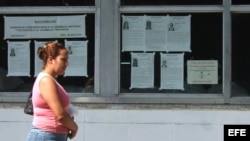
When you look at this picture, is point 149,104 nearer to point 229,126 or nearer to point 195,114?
point 195,114

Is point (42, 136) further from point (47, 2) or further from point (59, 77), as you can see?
point (47, 2)

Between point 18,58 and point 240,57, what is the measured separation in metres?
2.79

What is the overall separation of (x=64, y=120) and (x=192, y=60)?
9.32 ft

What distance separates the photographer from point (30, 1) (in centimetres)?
715

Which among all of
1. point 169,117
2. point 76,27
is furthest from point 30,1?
point 169,117

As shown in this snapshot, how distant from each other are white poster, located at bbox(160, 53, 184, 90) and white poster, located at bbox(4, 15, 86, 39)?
1.08 m

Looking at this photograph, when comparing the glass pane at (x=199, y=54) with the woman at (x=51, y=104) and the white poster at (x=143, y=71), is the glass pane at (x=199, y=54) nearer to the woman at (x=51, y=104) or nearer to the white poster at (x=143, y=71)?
the white poster at (x=143, y=71)

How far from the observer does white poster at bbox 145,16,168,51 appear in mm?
7000

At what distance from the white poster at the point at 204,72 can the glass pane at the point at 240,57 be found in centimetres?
23

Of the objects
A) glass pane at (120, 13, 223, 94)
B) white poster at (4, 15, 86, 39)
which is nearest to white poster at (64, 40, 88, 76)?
white poster at (4, 15, 86, 39)

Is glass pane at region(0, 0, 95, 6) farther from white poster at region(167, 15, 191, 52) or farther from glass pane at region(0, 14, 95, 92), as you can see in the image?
white poster at region(167, 15, 191, 52)

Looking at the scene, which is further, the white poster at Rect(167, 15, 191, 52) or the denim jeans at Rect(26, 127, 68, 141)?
the white poster at Rect(167, 15, 191, 52)

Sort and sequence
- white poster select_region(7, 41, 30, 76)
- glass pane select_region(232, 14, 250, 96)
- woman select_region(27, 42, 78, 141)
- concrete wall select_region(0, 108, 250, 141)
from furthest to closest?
white poster select_region(7, 41, 30, 76) → glass pane select_region(232, 14, 250, 96) → concrete wall select_region(0, 108, 250, 141) → woman select_region(27, 42, 78, 141)

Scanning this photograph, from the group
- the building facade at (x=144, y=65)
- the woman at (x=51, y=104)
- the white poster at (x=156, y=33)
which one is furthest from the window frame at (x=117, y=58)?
the woman at (x=51, y=104)
